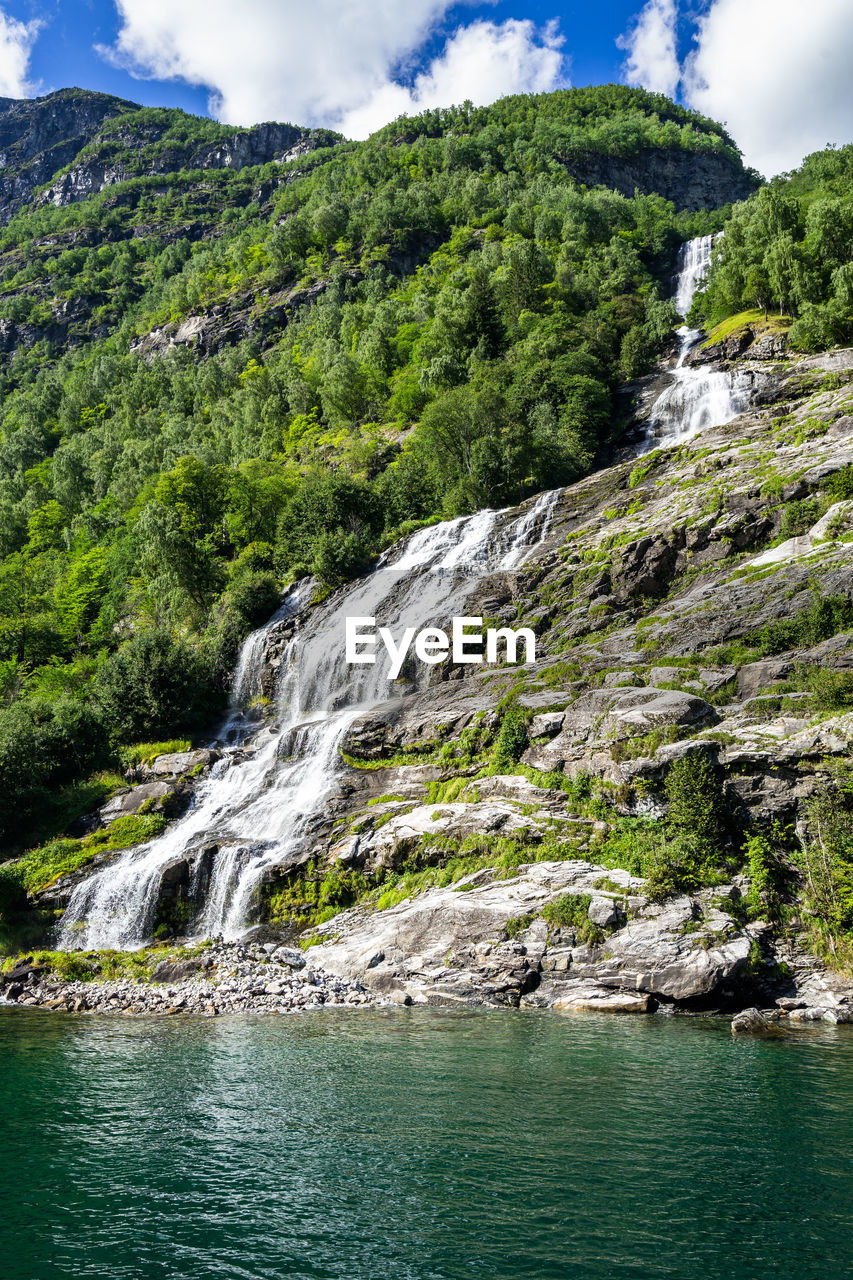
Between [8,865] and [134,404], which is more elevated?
[134,404]

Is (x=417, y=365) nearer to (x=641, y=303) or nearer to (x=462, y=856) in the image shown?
(x=641, y=303)

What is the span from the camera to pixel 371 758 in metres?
40.1

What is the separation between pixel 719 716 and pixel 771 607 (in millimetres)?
7526

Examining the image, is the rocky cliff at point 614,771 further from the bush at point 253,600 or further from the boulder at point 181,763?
the bush at point 253,600

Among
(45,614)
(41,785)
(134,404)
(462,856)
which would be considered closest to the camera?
(462,856)

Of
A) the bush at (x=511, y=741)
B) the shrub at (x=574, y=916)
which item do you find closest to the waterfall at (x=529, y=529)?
the bush at (x=511, y=741)

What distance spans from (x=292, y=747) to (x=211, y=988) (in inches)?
695

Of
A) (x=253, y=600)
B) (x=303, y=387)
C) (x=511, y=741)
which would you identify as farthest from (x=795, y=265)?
(x=303, y=387)

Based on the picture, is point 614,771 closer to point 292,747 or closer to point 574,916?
point 574,916

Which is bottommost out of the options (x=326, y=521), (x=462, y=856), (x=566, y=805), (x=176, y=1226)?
(x=176, y=1226)

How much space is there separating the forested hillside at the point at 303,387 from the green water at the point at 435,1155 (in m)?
31.4

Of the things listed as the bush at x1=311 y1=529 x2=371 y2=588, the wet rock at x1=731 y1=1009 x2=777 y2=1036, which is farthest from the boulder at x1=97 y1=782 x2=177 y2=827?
the wet rock at x1=731 y1=1009 x2=777 y2=1036

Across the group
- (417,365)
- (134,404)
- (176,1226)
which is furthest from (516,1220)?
(134,404)

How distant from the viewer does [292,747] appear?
43.6 meters
